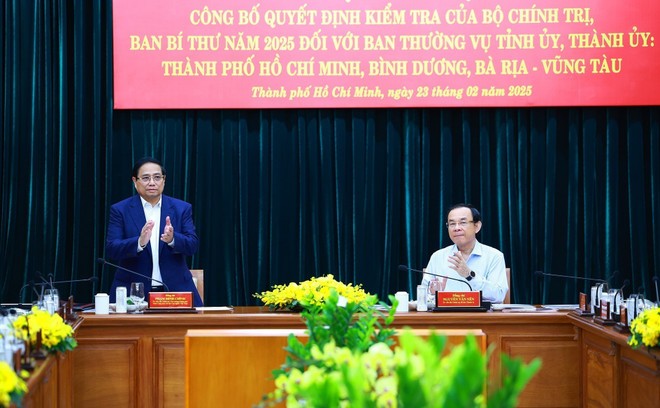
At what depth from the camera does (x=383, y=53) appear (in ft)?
19.4

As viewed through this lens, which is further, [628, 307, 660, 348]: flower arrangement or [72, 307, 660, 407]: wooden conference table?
[72, 307, 660, 407]: wooden conference table

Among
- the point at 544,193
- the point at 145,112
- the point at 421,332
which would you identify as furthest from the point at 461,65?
the point at 421,332

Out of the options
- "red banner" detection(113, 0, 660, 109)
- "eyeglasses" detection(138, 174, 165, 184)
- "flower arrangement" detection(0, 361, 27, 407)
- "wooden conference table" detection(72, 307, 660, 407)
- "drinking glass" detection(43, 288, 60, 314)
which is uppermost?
"red banner" detection(113, 0, 660, 109)

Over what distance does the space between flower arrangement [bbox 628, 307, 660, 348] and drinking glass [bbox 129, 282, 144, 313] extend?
2.26 meters

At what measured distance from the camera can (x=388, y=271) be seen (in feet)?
20.0

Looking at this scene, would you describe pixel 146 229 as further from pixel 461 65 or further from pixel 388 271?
pixel 461 65

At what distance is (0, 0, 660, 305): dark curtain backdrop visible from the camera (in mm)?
5977

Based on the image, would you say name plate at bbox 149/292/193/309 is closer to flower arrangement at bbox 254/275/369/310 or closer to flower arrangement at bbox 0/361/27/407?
flower arrangement at bbox 254/275/369/310

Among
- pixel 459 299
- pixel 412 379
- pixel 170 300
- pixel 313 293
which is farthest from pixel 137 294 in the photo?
pixel 412 379

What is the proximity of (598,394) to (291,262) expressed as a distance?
2.59 metres

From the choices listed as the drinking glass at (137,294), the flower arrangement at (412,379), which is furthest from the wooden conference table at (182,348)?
the flower arrangement at (412,379)

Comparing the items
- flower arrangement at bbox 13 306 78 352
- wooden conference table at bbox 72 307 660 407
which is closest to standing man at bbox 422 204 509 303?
wooden conference table at bbox 72 307 660 407

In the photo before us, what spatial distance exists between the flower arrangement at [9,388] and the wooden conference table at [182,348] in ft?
6.24

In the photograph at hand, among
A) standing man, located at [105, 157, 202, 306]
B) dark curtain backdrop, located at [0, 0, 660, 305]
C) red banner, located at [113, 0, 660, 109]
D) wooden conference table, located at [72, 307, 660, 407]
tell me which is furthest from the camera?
dark curtain backdrop, located at [0, 0, 660, 305]
